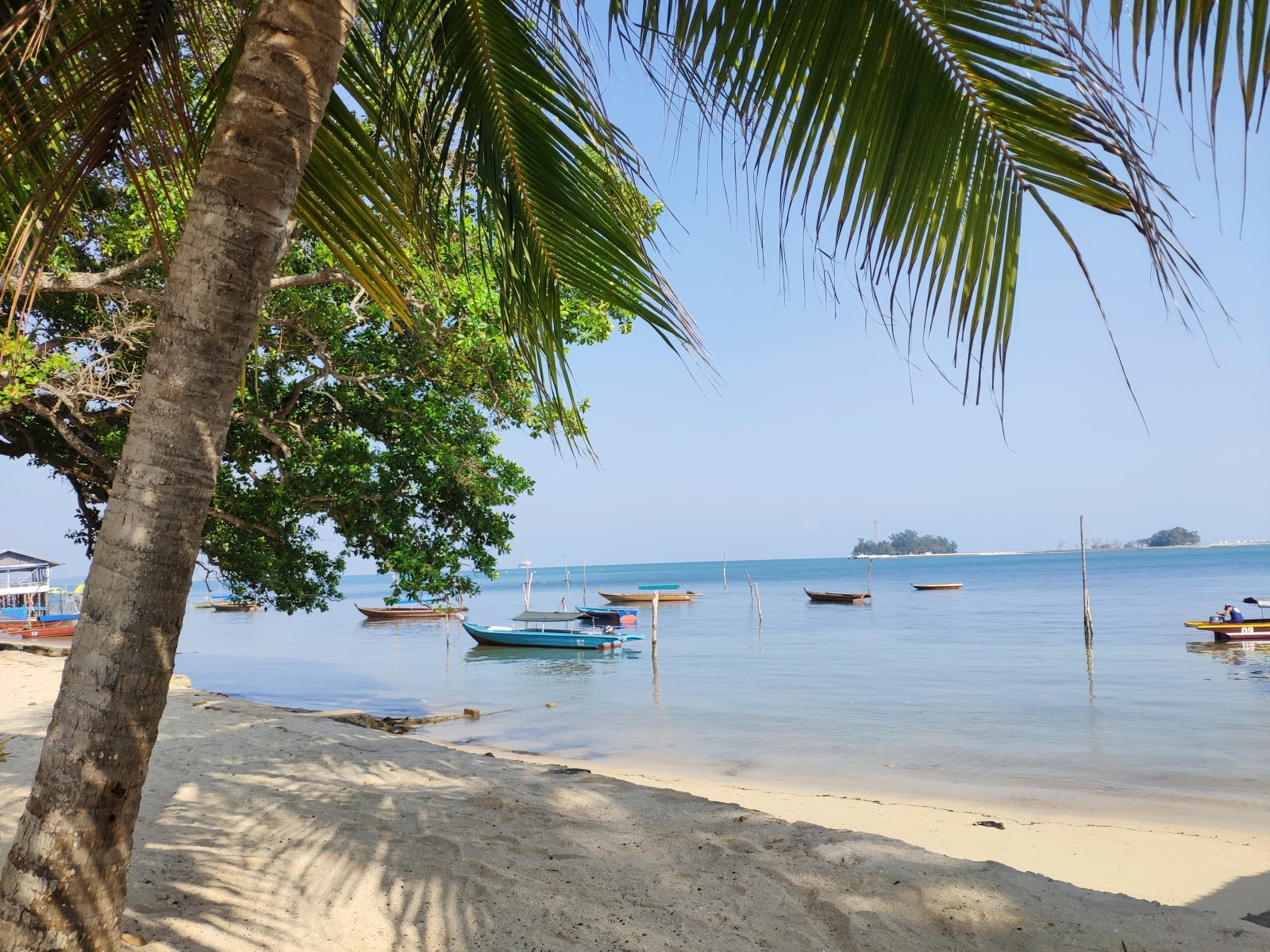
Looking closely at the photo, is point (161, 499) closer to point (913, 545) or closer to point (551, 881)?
point (551, 881)

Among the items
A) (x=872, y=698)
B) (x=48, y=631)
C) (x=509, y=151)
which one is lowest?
(x=872, y=698)

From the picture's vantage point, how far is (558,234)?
2895 mm

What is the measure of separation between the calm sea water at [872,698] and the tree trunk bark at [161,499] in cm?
1076

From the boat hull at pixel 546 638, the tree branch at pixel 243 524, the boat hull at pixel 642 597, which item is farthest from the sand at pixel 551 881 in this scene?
the boat hull at pixel 642 597

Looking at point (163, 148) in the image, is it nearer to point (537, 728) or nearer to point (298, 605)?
point (298, 605)

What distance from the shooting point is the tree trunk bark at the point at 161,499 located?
1.89m

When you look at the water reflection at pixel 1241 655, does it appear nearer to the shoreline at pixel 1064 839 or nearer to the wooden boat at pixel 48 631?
the shoreline at pixel 1064 839

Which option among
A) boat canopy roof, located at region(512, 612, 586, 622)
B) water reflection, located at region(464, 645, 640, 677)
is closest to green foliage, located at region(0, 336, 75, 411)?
water reflection, located at region(464, 645, 640, 677)

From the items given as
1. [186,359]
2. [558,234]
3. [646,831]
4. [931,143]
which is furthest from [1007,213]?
[646,831]

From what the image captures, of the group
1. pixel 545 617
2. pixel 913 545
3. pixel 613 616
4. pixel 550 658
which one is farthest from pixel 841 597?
pixel 913 545

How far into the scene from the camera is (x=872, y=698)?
19.5 metres

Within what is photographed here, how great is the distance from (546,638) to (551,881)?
91.8 ft

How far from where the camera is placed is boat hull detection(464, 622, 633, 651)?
103 feet

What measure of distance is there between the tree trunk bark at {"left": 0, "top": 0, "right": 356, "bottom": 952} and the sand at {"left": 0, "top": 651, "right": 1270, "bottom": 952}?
98cm
